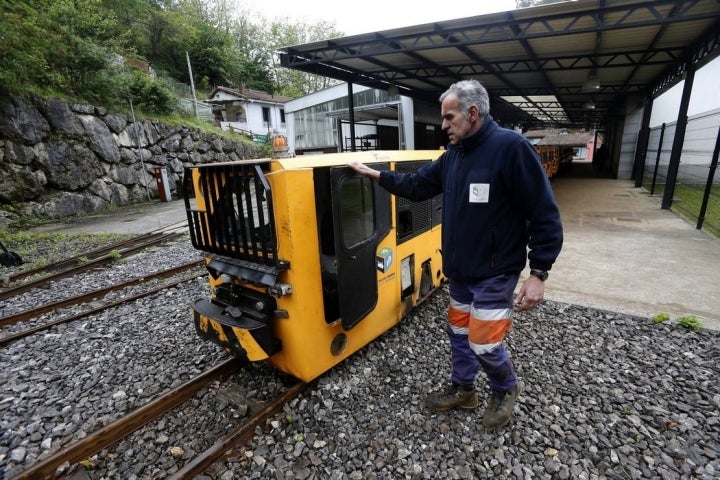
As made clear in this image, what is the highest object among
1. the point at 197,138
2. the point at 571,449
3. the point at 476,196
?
the point at 197,138

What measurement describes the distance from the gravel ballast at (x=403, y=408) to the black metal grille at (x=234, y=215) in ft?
3.81

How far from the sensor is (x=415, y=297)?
3900mm

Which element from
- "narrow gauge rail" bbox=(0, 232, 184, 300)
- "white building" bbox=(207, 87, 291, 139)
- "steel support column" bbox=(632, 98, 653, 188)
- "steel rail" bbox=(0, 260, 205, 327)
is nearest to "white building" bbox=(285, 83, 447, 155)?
"white building" bbox=(207, 87, 291, 139)

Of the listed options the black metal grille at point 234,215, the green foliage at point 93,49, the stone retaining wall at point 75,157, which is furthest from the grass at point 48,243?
the black metal grille at point 234,215

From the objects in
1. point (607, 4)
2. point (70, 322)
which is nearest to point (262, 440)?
point (70, 322)

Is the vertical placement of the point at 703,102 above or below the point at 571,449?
above

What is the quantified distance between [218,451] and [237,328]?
2.50 feet

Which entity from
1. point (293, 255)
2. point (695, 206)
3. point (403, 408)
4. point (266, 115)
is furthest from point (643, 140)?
point (266, 115)

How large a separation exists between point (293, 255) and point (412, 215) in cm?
169

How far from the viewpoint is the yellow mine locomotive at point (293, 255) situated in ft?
7.86

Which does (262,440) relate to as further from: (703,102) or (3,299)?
(703,102)

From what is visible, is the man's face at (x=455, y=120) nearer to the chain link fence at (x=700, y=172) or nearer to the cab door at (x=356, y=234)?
the cab door at (x=356, y=234)

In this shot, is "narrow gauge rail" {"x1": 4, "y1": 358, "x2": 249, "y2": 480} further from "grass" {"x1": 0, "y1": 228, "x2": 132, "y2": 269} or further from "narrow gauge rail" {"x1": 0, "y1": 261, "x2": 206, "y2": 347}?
"grass" {"x1": 0, "y1": 228, "x2": 132, "y2": 269}

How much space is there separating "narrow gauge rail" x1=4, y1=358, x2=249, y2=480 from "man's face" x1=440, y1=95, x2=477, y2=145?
2273 mm
